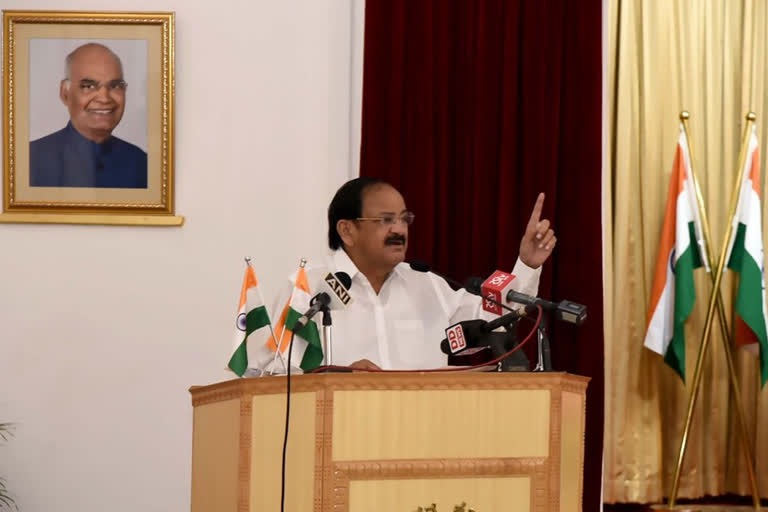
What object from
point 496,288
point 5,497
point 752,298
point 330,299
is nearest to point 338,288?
point 330,299

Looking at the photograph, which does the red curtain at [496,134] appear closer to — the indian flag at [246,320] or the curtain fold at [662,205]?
the curtain fold at [662,205]

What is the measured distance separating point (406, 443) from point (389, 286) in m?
1.37

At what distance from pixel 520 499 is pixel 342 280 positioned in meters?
0.94

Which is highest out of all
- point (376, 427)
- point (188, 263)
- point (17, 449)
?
point (188, 263)

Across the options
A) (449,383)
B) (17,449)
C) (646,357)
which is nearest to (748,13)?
(646,357)

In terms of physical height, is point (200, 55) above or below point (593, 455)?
above

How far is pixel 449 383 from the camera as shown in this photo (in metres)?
3.24

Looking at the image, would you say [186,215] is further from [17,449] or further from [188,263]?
[17,449]

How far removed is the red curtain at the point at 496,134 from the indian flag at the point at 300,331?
1705 mm

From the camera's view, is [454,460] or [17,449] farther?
[17,449]

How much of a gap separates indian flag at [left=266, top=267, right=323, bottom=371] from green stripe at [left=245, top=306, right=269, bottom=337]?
0.05 m

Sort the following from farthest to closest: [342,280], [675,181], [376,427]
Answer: [675,181], [342,280], [376,427]

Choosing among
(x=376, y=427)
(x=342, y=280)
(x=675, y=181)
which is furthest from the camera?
(x=675, y=181)

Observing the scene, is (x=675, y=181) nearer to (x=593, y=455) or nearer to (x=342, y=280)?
(x=593, y=455)
